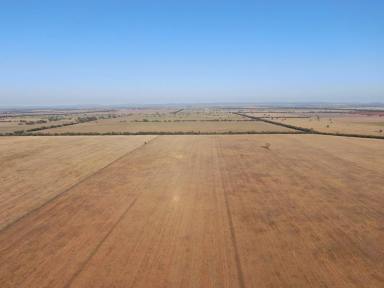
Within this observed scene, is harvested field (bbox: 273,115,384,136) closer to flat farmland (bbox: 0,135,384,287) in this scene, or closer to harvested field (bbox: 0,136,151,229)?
flat farmland (bbox: 0,135,384,287)

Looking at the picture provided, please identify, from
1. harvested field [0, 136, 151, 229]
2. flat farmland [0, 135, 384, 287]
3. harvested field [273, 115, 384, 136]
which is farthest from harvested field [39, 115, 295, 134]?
flat farmland [0, 135, 384, 287]

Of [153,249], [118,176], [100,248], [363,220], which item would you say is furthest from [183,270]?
[118,176]

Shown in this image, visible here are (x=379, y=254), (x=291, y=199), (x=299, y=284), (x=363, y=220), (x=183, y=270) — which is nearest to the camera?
(x=299, y=284)

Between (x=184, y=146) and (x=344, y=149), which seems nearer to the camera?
(x=344, y=149)

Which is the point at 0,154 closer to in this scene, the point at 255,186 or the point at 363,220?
the point at 255,186

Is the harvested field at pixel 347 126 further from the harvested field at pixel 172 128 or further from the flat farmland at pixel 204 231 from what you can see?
the flat farmland at pixel 204 231

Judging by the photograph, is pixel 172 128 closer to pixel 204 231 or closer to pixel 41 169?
pixel 41 169
